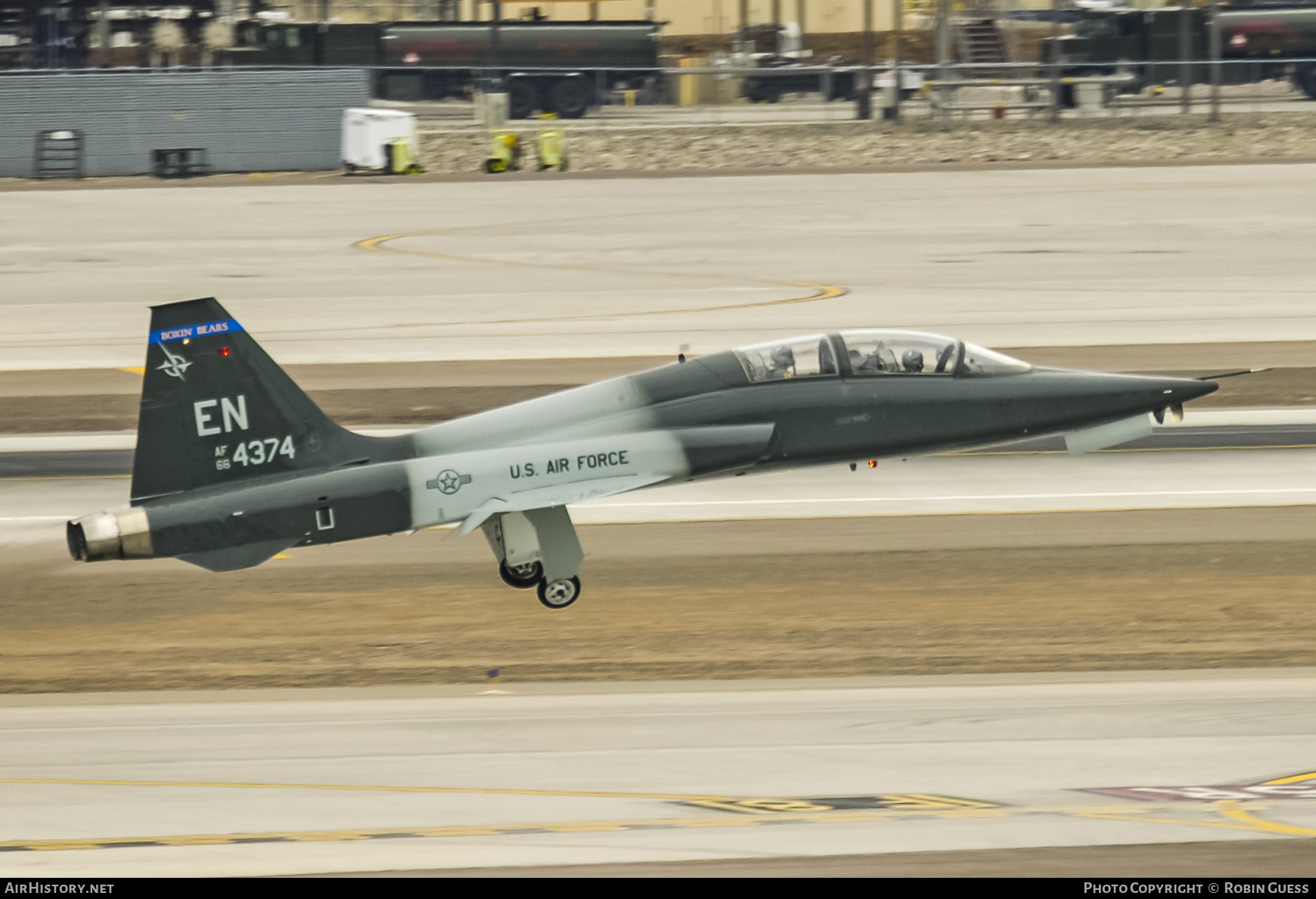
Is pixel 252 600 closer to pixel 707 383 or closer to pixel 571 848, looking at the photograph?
pixel 707 383

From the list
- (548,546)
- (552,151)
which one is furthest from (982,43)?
(548,546)

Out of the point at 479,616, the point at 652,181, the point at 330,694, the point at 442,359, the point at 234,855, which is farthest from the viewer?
the point at 652,181

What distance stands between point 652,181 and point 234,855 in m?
51.2

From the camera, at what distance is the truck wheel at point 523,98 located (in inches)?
2965

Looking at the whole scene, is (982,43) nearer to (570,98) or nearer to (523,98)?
(570,98)

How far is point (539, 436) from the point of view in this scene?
19.3m

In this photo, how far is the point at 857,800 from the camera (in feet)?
41.2

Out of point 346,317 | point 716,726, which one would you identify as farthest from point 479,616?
point 346,317

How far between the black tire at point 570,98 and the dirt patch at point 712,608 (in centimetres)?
5527

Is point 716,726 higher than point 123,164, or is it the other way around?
point 123,164

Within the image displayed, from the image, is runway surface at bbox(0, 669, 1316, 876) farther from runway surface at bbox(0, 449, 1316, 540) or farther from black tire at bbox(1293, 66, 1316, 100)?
black tire at bbox(1293, 66, 1316, 100)

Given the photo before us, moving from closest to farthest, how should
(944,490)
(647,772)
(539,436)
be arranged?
(647,772) → (539,436) → (944,490)

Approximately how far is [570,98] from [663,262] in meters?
30.8

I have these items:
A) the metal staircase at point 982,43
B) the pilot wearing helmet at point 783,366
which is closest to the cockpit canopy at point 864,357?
the pilot wearing helmet at point 783,366
